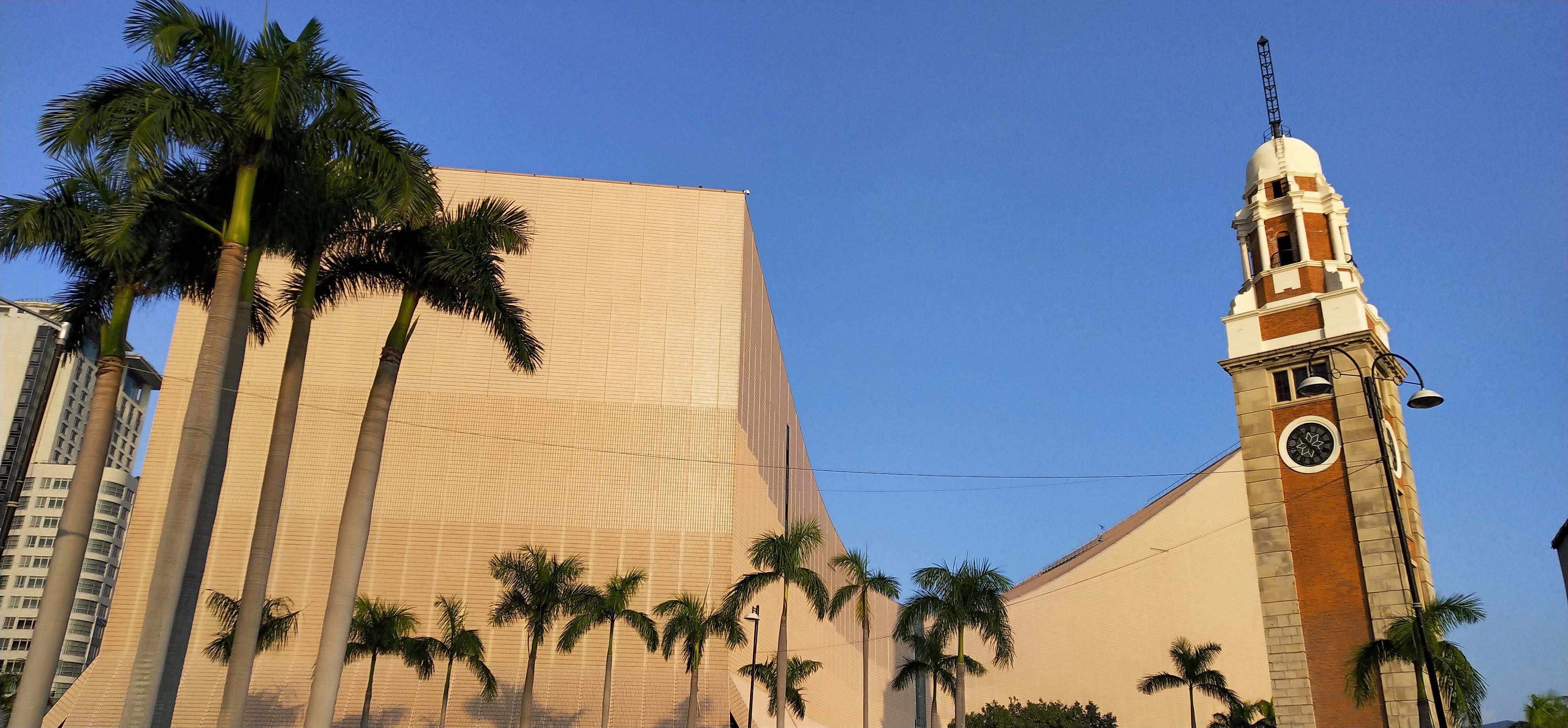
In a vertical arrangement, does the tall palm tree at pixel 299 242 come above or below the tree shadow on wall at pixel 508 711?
above

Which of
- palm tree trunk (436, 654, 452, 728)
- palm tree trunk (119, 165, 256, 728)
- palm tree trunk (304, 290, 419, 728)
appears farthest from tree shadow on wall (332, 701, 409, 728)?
palm tree trunk (119, 165, 256, 728)

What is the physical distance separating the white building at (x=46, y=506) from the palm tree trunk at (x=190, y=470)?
9696 cm

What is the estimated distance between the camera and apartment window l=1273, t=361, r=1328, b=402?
36.3m

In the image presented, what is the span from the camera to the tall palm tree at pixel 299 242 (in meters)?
15.0

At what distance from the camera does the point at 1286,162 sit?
133 feet

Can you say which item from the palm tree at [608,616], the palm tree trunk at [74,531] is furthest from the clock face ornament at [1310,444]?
the palm tree trunk at [74,531]

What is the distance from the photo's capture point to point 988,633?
2855 cm

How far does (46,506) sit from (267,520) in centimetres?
11707

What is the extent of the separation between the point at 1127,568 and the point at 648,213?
34.0 metres

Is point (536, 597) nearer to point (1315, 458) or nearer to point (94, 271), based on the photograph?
point (94, 271)

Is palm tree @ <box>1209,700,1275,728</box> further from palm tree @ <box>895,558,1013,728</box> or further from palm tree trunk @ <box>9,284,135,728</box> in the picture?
palm tree trunk @ <box>9,284,135,728</box>

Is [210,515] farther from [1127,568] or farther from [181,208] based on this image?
[1127,568]

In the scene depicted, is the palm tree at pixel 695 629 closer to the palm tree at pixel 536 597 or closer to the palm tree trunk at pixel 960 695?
the palm tree at pixel 536 597

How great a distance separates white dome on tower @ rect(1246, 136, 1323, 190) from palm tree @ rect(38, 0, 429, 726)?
34904 millimetres
